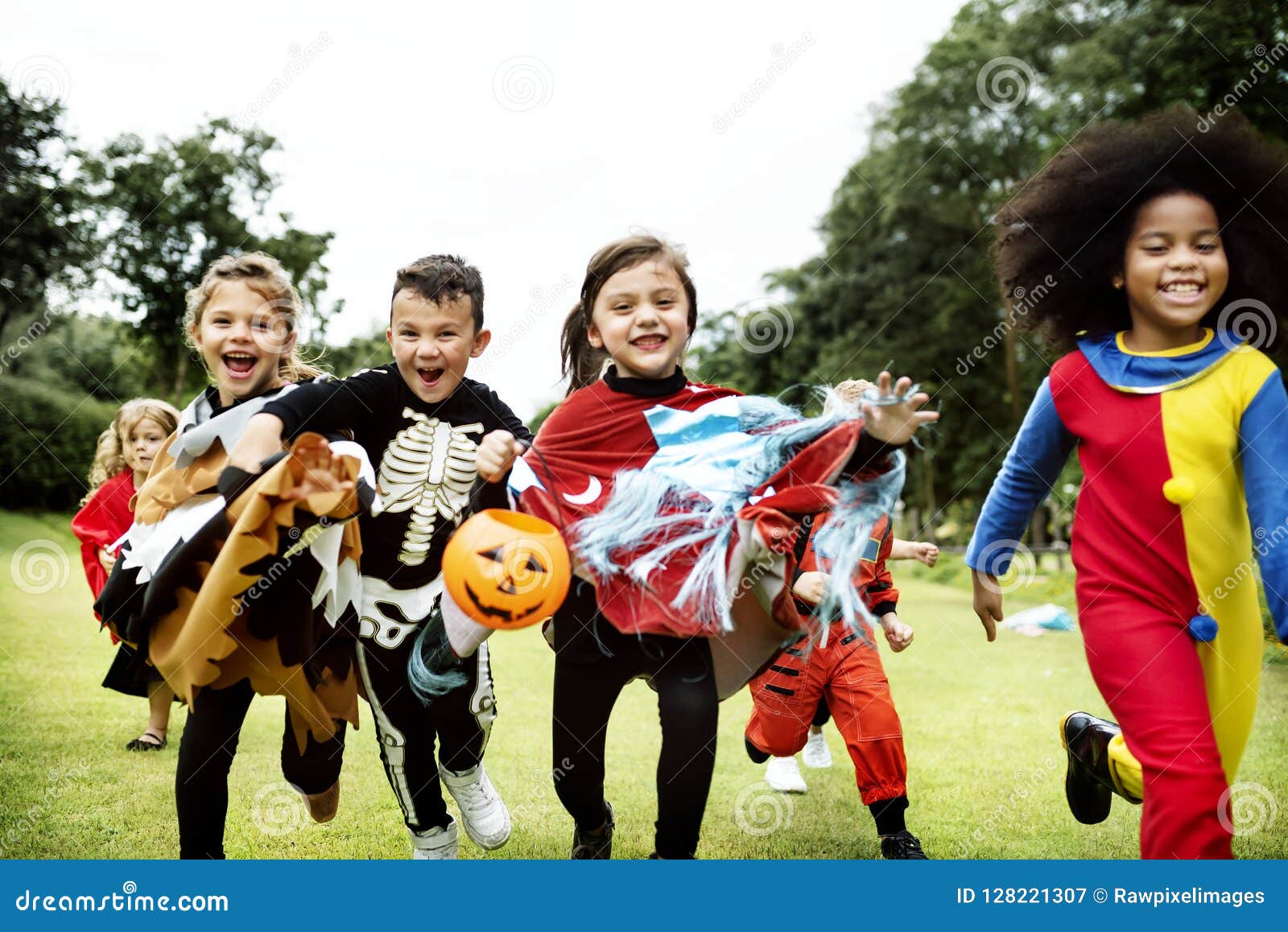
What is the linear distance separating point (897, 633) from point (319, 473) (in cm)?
236

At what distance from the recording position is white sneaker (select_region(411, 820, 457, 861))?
392cm

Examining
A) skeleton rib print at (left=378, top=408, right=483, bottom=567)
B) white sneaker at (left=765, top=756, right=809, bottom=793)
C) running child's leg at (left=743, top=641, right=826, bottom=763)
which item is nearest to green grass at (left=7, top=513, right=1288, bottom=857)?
white sneaker at (left=765, top=756, right=809, bottom=793)

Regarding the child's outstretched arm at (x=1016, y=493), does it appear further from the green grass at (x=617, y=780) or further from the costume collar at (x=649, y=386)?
the green grass at (x=617, y=780)

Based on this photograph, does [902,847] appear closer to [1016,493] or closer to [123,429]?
[1016,493]

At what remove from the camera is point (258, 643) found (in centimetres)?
337

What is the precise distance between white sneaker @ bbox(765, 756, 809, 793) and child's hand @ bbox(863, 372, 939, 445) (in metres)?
2.79

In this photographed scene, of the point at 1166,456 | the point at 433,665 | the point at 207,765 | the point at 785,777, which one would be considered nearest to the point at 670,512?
the point at 433,665

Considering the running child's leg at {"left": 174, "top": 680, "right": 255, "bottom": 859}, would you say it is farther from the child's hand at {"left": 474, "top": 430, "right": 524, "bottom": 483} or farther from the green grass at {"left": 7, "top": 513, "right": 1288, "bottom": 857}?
the child's hand at {"left": 474, "top": 430, "right": 524, "bottom": 483}

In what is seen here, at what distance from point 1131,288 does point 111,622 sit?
11.0 ft

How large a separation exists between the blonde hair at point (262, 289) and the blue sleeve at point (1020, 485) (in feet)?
7.90

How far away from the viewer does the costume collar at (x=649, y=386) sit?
139 inches

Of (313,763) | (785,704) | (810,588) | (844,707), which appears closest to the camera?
(810,588)

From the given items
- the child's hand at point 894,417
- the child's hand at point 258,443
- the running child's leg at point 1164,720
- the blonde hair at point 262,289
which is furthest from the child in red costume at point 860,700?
the blonde hair at point 262,289

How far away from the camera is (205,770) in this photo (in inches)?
129
